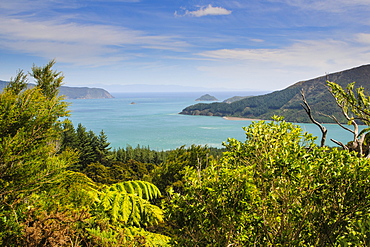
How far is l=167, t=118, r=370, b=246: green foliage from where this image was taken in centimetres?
223

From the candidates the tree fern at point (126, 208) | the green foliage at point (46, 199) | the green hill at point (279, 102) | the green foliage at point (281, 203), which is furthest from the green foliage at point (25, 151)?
the green hill at point (279, 102)

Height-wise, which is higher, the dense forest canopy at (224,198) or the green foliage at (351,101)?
the green foliage at (351,101)

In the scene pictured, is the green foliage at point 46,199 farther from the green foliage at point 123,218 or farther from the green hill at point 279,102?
the green hill at point 279,102

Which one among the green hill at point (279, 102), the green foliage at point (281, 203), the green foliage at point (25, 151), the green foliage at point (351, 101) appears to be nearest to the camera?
the green foliage at point (281, 203)

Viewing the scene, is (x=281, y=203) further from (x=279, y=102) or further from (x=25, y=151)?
(x=279, y=102)

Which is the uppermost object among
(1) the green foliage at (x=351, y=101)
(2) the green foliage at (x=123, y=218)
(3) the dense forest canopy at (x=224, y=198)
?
(1) the green foliage at (x=351, y=101)

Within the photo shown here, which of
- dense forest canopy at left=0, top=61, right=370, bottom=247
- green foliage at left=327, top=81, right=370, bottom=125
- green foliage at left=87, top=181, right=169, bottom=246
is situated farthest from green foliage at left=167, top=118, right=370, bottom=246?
green foliage at left=327, top=81, right=370, bottom=125

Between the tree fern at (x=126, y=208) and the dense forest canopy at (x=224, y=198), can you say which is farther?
the tree fern at (x=126, y=208)

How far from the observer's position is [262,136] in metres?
2.97

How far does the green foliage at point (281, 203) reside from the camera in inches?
87.7

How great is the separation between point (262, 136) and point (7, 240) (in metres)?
2.60

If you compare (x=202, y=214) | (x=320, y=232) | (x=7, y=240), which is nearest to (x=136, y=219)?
(x=202, y=214)

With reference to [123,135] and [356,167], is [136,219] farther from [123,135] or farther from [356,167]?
[123,135]

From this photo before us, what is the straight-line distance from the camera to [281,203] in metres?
2.46
